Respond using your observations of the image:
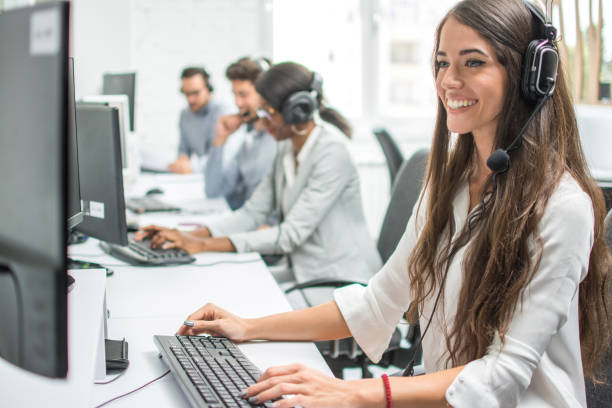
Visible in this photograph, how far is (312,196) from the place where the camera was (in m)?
1.94

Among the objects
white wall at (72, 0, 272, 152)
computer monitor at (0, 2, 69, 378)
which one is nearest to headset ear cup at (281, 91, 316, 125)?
computer monitor at (0, 2, 69, 378)

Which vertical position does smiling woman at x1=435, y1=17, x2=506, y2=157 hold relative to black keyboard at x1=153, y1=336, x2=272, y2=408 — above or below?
above

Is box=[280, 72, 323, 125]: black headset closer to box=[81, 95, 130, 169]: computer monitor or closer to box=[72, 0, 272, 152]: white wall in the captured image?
box=[81, 95, 130, 169]: computer monitor

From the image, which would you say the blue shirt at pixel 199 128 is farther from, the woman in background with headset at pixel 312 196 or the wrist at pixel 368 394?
the wrist at pixel 368 394

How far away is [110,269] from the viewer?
1558 mm

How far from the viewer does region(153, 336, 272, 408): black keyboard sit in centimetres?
81

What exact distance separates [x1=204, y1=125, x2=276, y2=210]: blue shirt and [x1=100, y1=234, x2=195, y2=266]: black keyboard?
105 cm

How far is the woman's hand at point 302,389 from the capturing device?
815mm

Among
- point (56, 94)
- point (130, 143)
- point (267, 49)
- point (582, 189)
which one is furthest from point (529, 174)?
point (267, 49)

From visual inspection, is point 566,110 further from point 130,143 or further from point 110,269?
point 130,143

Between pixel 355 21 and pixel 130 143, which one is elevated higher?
pixel 355 21

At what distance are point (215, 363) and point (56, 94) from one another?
552mm

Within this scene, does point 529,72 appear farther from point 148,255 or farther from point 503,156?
point 148,255

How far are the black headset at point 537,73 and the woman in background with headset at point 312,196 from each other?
0.99 m
